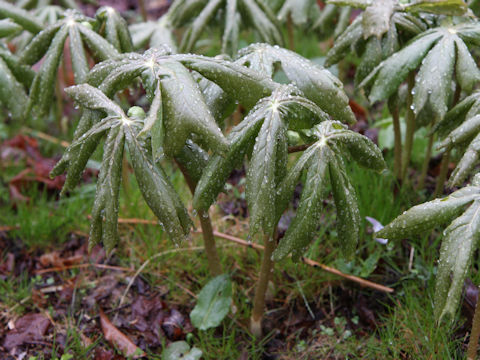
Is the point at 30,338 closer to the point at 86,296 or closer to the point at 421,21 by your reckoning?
the point at 86,296


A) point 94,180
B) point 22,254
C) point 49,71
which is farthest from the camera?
point 94,180

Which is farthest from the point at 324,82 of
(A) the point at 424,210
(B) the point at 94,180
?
(B) the point at 94,180

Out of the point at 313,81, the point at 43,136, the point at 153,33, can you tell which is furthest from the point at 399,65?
the point at 43,136

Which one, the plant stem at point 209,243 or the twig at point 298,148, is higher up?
the twig at point 298,148

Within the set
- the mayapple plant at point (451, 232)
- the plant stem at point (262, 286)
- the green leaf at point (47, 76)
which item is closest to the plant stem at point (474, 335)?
the mayapple plant at point (451, 232)

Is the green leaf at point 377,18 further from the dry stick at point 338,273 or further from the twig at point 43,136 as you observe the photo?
the twig at point 43,136

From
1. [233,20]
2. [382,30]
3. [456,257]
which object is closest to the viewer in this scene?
[456,257]

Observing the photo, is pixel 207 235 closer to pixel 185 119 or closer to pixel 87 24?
pixel 185 119
